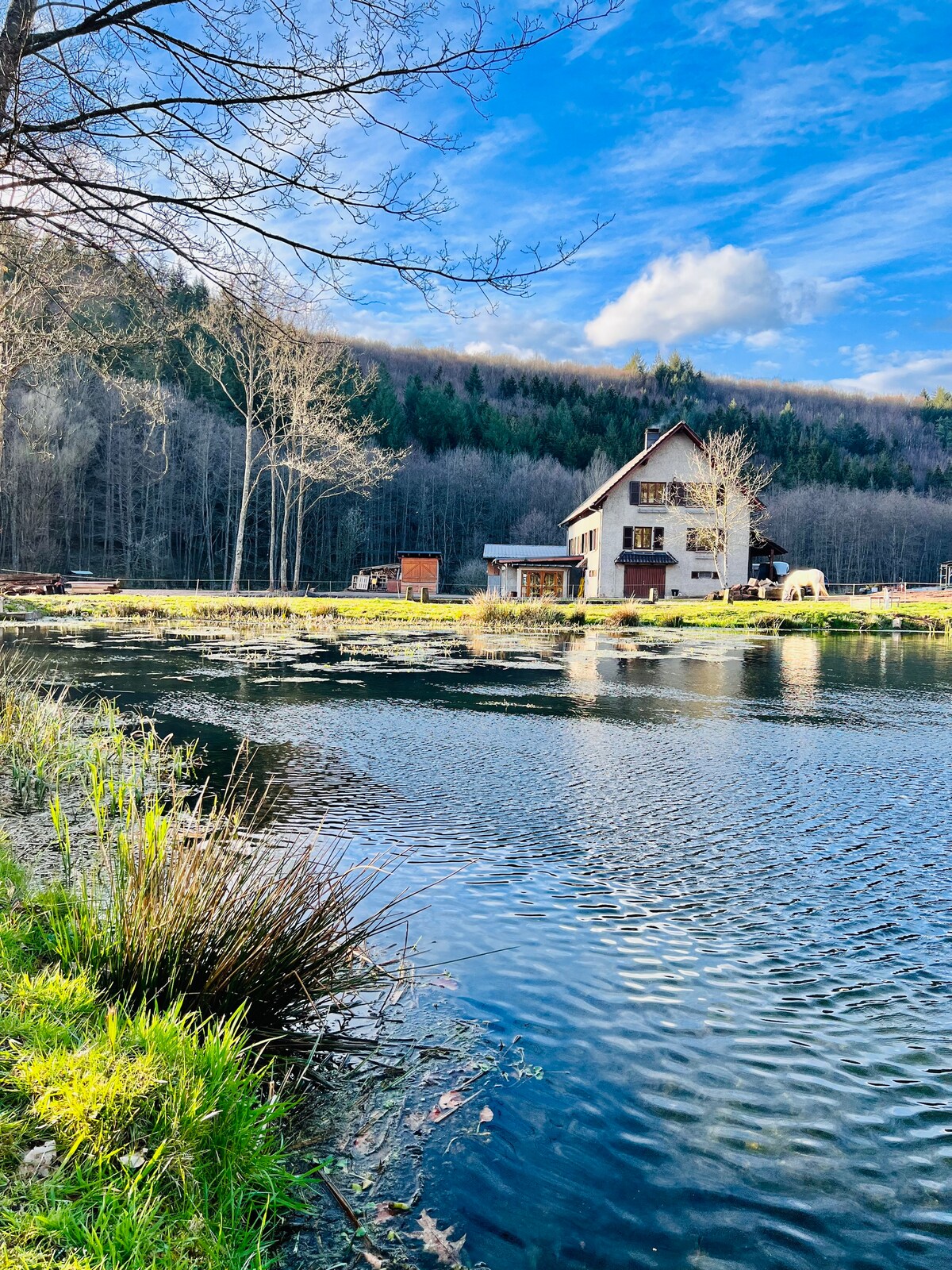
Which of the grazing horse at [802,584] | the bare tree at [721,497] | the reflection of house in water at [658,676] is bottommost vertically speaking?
the reflection of house in water at [658,676]

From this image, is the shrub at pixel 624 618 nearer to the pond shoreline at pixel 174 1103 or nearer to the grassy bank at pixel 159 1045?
the grassy bank at pixel 159 1045

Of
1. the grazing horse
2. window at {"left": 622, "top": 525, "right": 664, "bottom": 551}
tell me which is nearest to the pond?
the grazing horse

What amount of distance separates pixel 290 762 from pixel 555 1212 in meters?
6.80

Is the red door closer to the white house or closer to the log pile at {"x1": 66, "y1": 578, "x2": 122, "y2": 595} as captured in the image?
the white house

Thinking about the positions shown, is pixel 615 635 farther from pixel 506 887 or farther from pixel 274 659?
pixel 506 887

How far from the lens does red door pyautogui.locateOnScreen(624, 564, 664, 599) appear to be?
167 ft

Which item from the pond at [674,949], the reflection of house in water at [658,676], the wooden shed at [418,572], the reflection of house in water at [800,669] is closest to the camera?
the pond at [674,949]

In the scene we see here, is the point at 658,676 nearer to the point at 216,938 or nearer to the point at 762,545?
the point at 216,938

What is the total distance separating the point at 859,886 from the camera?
19.1 feet

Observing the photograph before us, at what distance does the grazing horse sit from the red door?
7486 mm

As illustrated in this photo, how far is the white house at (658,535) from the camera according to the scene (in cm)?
5059

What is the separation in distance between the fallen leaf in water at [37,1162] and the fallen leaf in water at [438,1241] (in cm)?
111

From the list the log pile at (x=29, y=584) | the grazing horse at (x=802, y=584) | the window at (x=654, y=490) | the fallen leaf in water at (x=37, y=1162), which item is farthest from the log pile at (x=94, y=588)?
the fallen leaf in water at (x=37, y=1162)

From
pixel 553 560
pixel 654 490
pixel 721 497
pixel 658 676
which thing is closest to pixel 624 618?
pixel 721 497
